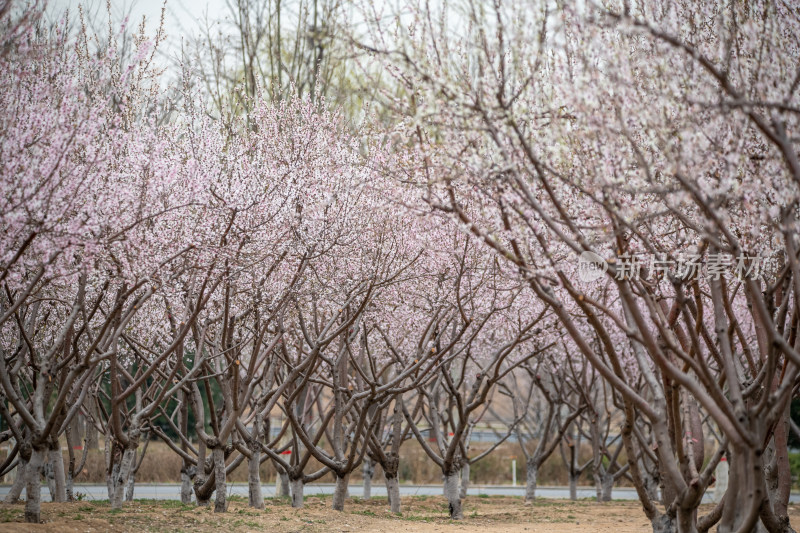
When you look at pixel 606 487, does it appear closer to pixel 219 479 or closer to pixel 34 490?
pixel 219 479

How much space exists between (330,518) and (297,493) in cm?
195

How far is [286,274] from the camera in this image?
10.9 m

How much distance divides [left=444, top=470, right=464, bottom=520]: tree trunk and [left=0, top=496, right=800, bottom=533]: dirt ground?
162mm

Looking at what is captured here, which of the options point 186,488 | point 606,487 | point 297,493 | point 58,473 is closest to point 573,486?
point 606,487

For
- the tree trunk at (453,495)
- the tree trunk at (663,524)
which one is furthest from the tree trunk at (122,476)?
the tree trunk at (663,524)

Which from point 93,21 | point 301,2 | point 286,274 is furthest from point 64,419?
point 301,2

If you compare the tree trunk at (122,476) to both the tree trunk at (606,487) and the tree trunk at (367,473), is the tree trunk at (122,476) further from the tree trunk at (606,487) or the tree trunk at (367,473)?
the tree trunk at (606,487)

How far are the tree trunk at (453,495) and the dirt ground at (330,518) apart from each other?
162mm

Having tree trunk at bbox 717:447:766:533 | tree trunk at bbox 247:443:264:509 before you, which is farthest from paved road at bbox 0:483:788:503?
tree trunk at bbox 717:447:766:533

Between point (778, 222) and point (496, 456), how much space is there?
2288cm

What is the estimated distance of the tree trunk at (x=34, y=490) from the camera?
25.1 feet

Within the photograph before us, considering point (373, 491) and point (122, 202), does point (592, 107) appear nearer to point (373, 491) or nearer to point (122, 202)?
point (122, 202)

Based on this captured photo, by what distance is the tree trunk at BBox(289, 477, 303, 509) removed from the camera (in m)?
12.5

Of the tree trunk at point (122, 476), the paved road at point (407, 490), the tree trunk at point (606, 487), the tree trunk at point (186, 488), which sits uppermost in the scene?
the tree trunk at point (122, 476)
